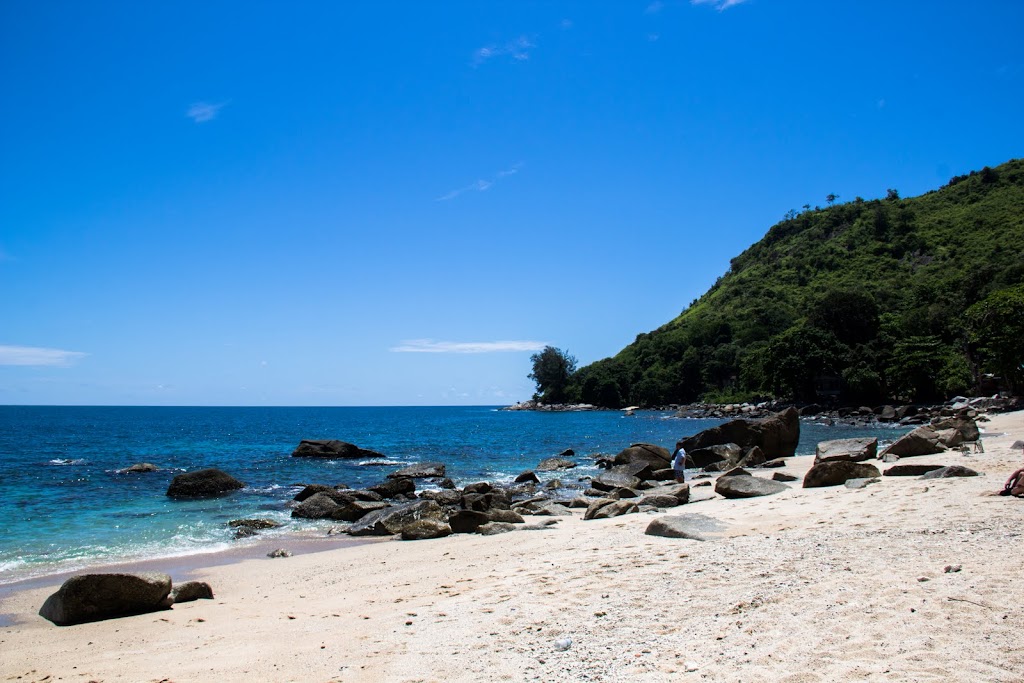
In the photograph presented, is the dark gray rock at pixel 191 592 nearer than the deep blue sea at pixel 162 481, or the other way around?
the dark gray rock at pixel 191 592

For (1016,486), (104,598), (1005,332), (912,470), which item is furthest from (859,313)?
(104,598)

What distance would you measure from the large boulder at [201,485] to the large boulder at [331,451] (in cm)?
1699

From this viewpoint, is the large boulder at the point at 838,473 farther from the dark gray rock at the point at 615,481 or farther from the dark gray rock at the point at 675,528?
the dark gray rock at the point at 615,481

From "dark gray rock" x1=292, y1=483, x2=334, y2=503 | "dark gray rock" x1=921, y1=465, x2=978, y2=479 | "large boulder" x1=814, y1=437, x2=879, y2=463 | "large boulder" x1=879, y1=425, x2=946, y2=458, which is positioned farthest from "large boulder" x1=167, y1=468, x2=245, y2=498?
"large boulder" x1=879, y1=425, x2=946, y2=458

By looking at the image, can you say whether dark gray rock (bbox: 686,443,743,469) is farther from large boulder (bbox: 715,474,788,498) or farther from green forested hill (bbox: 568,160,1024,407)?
green forested hill (bbox: 568,160,1024,407)

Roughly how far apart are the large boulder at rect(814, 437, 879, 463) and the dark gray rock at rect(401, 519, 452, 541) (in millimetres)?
12613

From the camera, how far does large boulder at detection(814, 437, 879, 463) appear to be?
2161 centimetres

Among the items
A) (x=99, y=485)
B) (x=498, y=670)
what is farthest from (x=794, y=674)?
(x=99, y=485)

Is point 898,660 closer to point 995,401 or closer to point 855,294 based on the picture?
point 995,401

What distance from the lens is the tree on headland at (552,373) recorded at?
15562 centimetres

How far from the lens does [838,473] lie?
17234 mm

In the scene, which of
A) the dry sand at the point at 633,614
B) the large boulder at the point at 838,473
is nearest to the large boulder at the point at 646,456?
the large boulder at the point at 838,473

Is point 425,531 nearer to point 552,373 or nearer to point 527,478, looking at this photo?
point 527,478

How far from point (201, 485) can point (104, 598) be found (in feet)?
59.9
